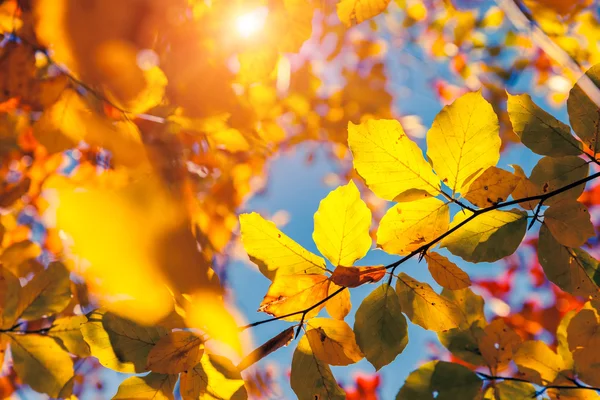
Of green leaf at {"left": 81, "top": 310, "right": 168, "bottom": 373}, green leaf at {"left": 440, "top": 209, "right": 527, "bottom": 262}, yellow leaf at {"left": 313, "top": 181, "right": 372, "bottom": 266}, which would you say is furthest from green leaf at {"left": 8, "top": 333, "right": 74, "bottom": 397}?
green leaf at {"left": 440, "top": 209, "right": 527, "bottom": 262}

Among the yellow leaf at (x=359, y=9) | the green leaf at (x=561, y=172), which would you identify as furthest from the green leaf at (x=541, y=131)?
the yellow leaf at (x=359, y=9)

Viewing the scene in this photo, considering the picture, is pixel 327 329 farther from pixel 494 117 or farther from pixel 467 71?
pixel 467 71

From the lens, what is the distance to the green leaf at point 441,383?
46 centimetres

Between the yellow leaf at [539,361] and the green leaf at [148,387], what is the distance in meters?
0.46

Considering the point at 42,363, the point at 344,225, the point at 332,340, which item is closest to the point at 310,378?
the point at 332,340

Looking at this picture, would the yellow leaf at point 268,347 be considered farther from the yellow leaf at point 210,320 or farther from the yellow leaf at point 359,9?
the yellow leaf at point 359,9

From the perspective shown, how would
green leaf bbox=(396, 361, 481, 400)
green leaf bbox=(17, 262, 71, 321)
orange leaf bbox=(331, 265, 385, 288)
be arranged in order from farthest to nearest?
green leaf bbox=(17, 262, 71, 321), green leaf bbox=(396, 361, 481, 400), orange leaf bbox=(331, 265, 385, 288)

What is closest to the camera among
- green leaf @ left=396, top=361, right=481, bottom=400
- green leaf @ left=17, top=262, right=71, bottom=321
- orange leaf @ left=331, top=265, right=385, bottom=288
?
orange leaf @ left=331, top=265, right=385, bottom=288

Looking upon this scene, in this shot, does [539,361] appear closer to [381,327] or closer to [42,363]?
[381,327]

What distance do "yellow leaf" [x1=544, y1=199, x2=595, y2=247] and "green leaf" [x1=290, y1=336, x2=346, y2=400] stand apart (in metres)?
0.26

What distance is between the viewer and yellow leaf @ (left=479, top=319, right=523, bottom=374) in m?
0.54

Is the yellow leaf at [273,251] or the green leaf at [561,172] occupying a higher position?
the green leaf at [561,172]

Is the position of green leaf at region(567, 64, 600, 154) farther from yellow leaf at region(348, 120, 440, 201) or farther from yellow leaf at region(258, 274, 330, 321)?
yellow leaf at region(258, 274, 330, 321)

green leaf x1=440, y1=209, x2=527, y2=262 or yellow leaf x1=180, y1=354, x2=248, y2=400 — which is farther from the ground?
green leaf x1=440, y1=209, x2=527, y2=262
